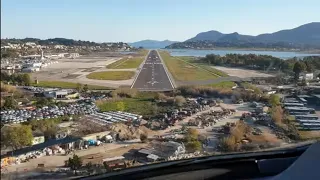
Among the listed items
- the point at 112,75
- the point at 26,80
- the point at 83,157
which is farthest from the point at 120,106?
the point at 83,157

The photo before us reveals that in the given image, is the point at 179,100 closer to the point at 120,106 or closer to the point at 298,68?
the point at 120,106

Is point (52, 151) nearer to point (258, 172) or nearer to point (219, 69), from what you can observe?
point (258, 172)

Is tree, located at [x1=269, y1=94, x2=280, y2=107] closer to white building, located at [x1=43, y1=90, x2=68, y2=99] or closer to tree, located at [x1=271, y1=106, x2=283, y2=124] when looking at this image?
tree, located at [x1=271, y1=106, x2=283, y2=124]

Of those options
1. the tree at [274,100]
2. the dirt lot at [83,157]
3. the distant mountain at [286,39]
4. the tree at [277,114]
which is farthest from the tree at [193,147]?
the distant mountain at [286,39]

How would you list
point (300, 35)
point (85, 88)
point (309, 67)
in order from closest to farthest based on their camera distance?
point (309, 67) < point (300, 35) < point (85, 88)

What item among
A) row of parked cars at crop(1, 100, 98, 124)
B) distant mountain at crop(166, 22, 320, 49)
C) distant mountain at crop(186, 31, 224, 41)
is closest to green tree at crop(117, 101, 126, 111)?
row of parked cars at crop(1, 100, 98, 124)

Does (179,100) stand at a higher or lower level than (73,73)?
lower

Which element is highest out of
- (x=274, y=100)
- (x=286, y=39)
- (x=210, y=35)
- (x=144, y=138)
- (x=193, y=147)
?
(x=210, y=35)
